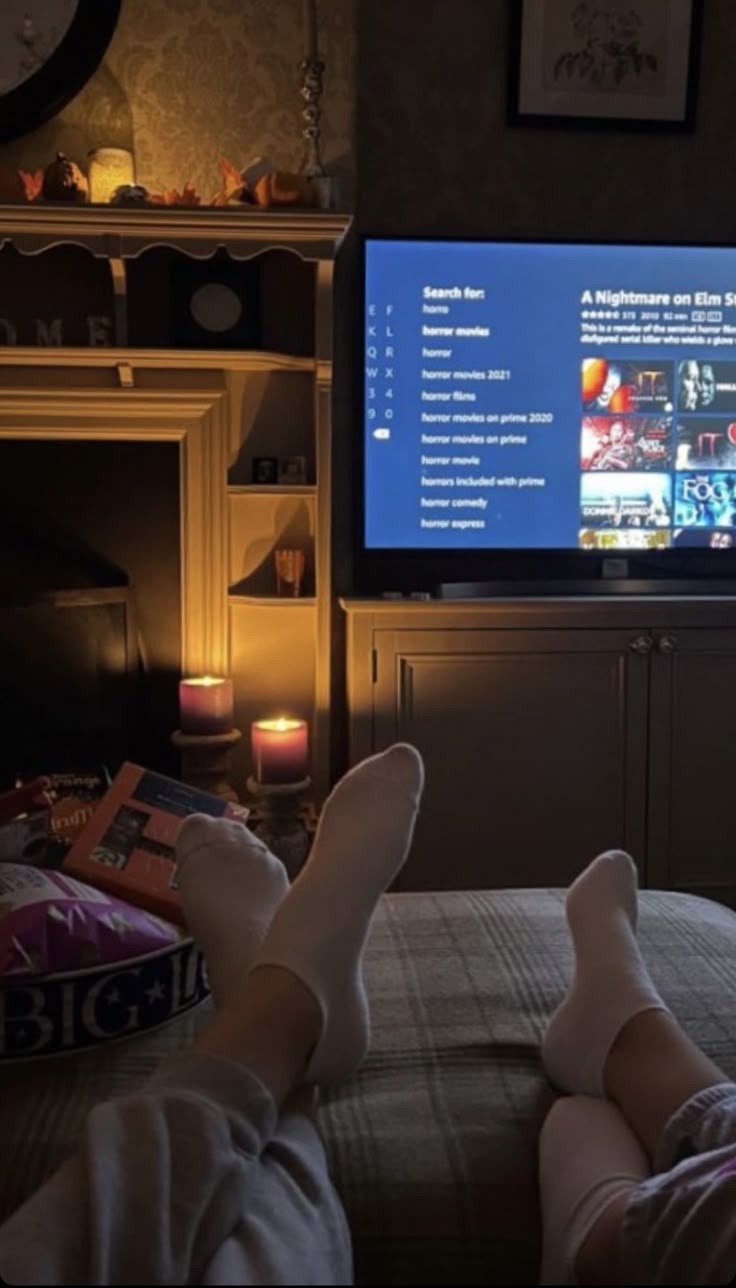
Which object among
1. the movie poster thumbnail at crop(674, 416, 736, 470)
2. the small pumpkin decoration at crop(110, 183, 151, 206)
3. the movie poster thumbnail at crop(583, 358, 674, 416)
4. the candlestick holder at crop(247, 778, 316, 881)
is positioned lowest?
the candlestick holder at crop(247, 778, 316, 881)

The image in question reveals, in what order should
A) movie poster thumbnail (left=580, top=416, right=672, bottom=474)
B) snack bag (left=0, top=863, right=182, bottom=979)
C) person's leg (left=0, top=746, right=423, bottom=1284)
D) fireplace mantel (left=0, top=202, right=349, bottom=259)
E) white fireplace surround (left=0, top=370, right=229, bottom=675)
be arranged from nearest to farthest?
person's leg (left=0, top=746, right=423, bottom=1284), snack bag (left=0, top=863, right=182, bottom=979), fireplace mantel (left=0, top=202, right=349, bottom=259), white fireplace surround (left=0, top=370, right=229, bottom=675), movie poster thumbnail (left=580, top=416, right=672, bottom=474)

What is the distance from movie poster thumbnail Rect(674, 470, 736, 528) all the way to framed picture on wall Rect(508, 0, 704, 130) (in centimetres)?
83

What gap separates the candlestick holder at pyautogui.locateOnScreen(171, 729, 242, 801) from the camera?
2.48 m

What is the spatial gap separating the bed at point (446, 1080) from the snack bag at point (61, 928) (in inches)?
3.3

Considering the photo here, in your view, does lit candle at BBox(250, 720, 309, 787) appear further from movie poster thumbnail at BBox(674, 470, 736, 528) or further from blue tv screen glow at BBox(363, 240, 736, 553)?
movie poster thumbnail at BBox(674, 470, 736, 528)

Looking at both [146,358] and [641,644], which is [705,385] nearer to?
[641,644]

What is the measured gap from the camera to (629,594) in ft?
8.79

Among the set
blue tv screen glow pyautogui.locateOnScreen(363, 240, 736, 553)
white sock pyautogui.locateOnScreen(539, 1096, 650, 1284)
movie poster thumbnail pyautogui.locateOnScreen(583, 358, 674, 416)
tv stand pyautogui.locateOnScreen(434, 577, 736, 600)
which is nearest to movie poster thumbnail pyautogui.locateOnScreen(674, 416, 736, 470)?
blue tv screen glow pyautogui.locateOnScreen(363, 240, 736, 553)

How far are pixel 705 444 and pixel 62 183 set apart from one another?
1459 millimetres

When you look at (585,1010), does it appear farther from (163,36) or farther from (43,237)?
(163,36)

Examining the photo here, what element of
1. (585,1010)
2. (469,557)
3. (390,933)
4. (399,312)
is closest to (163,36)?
(399,312)

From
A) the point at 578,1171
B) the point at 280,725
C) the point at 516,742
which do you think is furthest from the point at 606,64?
the point at 578,1171

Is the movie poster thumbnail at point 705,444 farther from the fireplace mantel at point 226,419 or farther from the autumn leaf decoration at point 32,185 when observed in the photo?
the autumn leaf decoration at point 32,185

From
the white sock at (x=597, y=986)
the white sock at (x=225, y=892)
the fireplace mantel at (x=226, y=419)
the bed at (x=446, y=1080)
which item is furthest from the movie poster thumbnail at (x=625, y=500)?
the white sock at (x=225, y=892)
